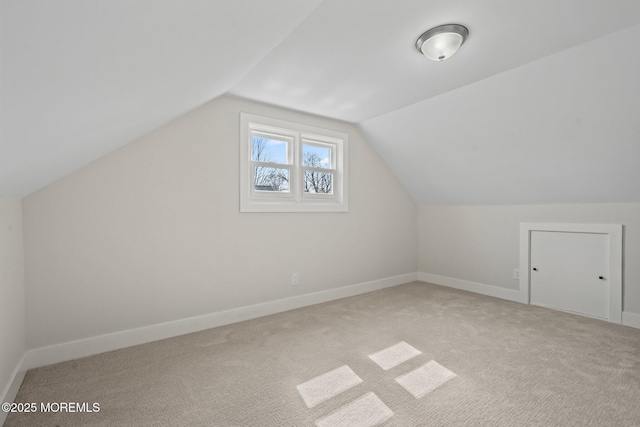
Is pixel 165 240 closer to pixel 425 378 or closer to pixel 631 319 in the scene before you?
pixel 425 378

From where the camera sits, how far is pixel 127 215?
2531mm

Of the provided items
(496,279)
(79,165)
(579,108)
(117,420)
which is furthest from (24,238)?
(496,279)

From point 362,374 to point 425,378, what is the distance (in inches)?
16.2

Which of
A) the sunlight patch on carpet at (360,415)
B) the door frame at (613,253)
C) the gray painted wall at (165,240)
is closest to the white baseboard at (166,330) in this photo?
the gray painted wall at (165,240)

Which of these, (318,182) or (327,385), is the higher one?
(318,182)

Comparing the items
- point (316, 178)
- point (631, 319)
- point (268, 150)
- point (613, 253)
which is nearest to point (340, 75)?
point (268, 150)

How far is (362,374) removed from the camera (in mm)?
2088

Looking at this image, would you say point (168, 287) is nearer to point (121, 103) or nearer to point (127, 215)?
point (127, 215)

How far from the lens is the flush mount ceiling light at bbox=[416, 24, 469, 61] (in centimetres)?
192

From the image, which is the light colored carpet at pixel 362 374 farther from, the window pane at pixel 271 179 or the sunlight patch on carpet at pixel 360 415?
the window pane at pixel 271 179

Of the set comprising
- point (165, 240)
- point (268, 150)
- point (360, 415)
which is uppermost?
point (268, 150)

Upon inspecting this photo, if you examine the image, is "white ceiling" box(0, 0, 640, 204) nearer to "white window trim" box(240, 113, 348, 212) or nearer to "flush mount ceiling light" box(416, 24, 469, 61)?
"flush mount ceiling light" box(416, 24, 469, 61)

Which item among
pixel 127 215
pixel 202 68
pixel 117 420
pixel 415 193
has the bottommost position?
pixel 117 420

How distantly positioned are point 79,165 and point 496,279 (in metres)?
4.49
